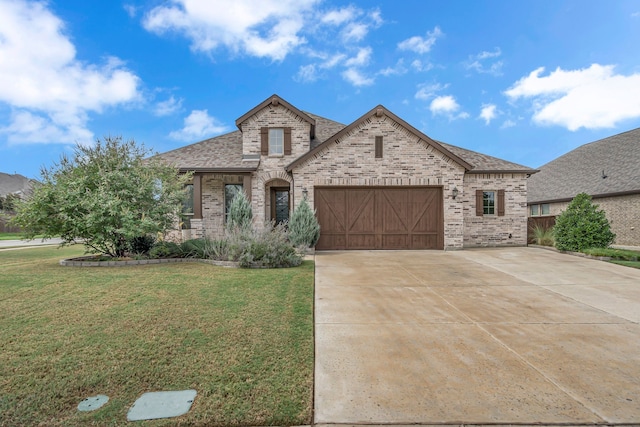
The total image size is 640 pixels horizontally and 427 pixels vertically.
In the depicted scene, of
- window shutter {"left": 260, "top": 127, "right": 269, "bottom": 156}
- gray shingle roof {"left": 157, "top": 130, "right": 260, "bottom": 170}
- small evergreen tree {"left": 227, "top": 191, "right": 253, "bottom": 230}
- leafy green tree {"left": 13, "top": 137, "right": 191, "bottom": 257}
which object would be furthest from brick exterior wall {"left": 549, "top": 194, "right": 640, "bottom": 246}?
leafy green tree {"left": 13, "top": 137, "right": 191, "bottom": 257}

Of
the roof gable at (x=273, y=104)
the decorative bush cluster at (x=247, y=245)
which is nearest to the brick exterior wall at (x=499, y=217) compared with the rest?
the decorative bush cluster at (x=247, y=245)

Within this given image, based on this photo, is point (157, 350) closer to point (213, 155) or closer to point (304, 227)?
point (304, 227)

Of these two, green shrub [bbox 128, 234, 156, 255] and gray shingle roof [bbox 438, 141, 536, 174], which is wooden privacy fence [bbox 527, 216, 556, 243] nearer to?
gray shingle roof [bbox 438, 141, 536, 174]

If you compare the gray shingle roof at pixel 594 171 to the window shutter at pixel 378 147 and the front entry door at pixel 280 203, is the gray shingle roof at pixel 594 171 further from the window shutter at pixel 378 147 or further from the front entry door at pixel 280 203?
the front entry door at pixel 280 203

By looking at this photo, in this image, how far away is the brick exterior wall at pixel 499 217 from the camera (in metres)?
14.2

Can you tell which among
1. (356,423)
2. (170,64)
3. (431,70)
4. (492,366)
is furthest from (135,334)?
(431,70)

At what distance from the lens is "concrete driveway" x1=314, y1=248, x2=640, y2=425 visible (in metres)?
2.50

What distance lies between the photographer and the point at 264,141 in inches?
555

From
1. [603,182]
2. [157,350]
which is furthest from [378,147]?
[603,182]

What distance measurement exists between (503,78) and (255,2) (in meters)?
14.5

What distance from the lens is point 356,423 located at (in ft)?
7.57

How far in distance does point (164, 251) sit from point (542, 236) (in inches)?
602

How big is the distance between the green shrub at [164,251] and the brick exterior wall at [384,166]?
4.83m

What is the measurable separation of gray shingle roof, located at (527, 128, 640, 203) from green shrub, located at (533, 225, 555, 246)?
5.46 metres
